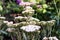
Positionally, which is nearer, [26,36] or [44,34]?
[26,36]

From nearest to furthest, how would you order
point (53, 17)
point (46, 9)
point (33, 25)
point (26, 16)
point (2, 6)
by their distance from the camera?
point (33, 25) → point (26, 16) → point (53, 17) → point (46, 9) → point (2, 6)

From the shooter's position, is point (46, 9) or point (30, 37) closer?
point (30, 37)

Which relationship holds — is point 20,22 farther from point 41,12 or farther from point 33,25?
point 41,12

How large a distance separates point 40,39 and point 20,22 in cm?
34

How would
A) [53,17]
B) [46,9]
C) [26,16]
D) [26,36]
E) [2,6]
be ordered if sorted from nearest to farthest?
[26,36], [26,16], [53,17], [46,9], [2,6]

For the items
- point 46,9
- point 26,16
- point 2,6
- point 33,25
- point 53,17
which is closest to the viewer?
point 33,25

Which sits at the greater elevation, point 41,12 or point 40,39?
point 41,12

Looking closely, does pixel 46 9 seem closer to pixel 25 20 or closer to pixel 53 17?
pixel 53 17

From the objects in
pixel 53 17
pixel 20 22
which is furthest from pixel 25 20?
pixel 53 17

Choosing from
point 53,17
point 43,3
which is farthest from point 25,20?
point 43,3

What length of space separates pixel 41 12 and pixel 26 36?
0.49 m

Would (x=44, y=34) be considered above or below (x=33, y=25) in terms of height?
below

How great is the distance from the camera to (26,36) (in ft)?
5.63

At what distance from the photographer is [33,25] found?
1605 mm
